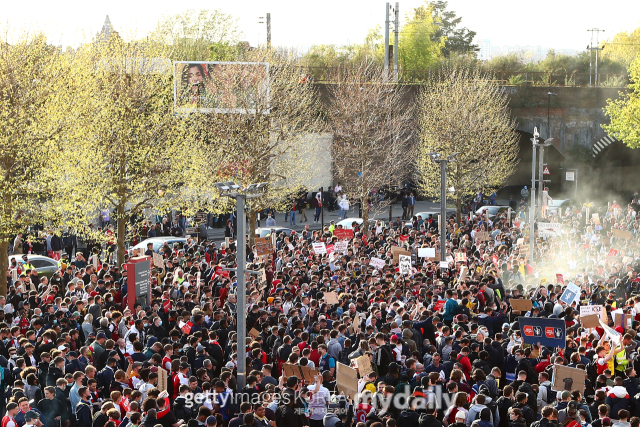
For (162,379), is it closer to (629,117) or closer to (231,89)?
(231,89)

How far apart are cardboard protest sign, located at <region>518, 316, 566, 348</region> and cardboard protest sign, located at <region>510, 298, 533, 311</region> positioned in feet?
10.8

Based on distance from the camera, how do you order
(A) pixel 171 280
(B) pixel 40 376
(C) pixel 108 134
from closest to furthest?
1. (B) pixel 40 376
2. (A) pixel 171 280
3. (C) pixel 108 134

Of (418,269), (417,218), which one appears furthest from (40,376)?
(417,218)

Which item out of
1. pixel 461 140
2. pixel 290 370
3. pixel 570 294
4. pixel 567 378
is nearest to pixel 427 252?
pixel 570 294

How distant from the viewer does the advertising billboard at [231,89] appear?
31250mm

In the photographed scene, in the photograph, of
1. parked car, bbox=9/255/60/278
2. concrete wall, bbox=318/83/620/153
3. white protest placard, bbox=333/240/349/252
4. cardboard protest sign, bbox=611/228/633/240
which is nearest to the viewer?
white protest placard, bbox=333/240/349/252

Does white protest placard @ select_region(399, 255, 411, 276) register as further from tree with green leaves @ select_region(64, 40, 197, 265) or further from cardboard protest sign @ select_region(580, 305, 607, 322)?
tree with green leaves @ select_region(64, 40, 197, 265)

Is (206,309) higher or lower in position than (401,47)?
lower

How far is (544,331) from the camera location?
14320 mm

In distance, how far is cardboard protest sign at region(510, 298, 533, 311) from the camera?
17.7 meters

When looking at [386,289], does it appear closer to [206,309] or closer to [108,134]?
[206,309]

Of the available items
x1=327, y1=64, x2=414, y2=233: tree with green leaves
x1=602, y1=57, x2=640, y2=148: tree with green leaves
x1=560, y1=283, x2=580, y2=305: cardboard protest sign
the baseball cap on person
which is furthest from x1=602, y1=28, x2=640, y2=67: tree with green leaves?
the baseball cap on person

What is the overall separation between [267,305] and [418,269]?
22.6ft

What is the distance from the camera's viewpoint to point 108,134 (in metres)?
26.0
